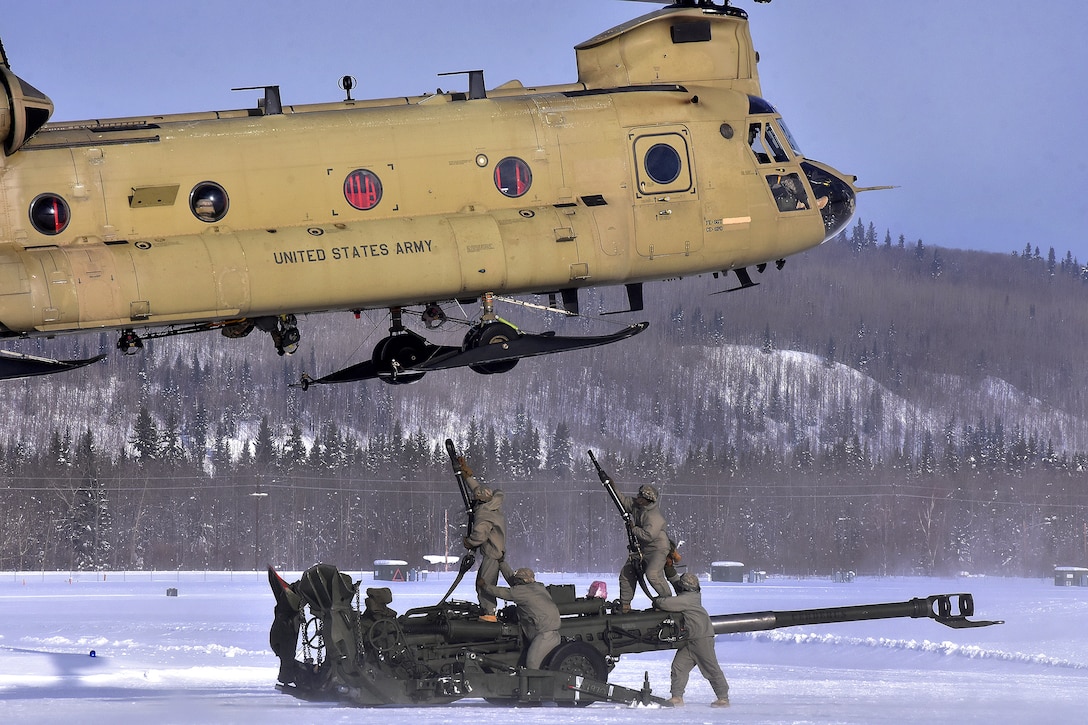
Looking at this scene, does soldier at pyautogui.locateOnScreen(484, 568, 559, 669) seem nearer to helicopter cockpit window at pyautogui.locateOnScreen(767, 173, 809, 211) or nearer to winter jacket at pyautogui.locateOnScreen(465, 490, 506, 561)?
winter jacket at pyautogui.locateOnScreen(465, 490, 506, 561)

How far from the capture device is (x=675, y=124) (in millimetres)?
17031

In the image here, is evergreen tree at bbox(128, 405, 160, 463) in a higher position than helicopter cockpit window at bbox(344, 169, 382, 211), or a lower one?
higher

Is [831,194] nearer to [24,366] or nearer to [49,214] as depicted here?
[49,214]

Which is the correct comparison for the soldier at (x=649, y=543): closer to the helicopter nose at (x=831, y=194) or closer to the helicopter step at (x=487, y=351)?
the helicopter step at (x=487, y=351)

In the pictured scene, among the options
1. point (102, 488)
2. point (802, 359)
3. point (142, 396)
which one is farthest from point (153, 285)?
point (142, 396)

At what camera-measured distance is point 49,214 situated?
14922mm

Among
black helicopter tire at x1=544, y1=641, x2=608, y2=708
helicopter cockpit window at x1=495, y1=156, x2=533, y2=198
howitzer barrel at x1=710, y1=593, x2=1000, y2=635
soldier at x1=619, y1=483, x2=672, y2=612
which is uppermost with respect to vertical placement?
helicopter cockpit window at x1=495, y1=156, x2=533, y2=198

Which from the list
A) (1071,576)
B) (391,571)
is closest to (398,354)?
(391,571)

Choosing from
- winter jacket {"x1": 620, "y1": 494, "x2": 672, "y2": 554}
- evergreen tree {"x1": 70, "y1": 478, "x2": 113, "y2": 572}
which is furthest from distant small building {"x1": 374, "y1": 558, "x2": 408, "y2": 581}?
winter jacket {"x1": 620, "y1": 494, "x2": 672, "y2": 554}

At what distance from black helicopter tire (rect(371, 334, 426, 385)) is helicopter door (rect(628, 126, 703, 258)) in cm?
299

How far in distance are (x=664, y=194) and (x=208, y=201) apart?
5.18m

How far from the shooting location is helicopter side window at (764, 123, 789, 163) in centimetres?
1764

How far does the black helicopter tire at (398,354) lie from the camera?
678 inches

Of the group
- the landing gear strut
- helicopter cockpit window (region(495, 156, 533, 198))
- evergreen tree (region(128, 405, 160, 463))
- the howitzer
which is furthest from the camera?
evergreen tree (region(128, 405, 160, 463))
